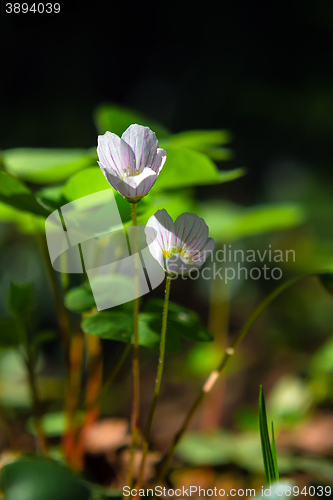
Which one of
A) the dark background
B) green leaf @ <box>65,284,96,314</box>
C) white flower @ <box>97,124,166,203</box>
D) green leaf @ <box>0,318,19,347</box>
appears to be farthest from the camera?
the dark background

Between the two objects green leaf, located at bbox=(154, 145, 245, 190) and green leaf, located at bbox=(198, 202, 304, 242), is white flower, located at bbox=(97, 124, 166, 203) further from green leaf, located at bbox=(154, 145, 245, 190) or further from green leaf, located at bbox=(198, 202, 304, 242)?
green leaf, located at bbox=(198, 202, 304, 242)

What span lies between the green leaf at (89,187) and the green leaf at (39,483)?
25 centimetres

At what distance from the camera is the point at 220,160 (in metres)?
1.43

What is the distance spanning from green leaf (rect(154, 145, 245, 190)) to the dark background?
4.80 ft

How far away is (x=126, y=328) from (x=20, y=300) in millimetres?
164

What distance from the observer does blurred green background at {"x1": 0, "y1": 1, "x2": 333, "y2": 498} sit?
2.62 feet

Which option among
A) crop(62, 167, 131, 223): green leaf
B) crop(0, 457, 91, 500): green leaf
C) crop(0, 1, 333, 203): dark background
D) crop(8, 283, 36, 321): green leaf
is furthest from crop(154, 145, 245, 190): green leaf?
crop(0, 1, 333, 203): dark background

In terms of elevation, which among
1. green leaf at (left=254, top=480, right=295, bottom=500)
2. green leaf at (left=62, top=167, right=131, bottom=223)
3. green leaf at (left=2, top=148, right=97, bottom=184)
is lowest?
green leaf at (left=254, top=480, right=295, bottom=500)

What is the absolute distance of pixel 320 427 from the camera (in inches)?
31.1

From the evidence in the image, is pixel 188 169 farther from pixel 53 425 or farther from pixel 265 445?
pixel 53 425

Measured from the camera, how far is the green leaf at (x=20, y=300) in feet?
1.53

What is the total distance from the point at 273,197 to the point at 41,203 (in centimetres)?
168

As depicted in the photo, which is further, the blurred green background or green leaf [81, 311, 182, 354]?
the blurred green background

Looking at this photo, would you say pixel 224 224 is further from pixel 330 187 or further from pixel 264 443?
pixel 330 187
